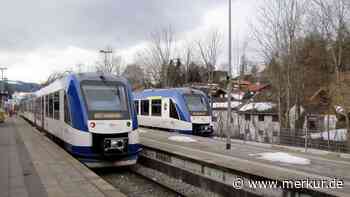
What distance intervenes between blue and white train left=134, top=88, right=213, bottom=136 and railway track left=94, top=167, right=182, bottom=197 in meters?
8.85

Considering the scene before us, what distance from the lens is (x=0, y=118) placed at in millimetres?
33875

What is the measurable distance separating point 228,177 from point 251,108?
28.1m


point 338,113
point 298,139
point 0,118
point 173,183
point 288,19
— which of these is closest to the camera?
point 173,183

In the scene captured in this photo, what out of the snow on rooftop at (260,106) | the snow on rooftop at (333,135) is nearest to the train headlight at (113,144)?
the snow on rooftop at (333,135)

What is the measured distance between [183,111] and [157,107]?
10.2 feet

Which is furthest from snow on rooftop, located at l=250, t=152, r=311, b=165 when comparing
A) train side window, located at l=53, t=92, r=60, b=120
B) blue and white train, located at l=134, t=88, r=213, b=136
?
blue and white train, located at l=134, t=88, r=213, b=136

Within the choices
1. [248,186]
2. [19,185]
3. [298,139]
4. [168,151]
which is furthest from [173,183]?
[298,139]

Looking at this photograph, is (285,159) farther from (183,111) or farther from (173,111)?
(173,111)

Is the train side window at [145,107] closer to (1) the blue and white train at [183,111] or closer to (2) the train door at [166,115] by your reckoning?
(1) the blue and white train at [183,111]

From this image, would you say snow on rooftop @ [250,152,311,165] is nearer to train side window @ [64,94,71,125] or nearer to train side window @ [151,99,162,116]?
train side window @ [64,94,71,125]

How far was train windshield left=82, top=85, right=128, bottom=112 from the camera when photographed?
11.7 metres

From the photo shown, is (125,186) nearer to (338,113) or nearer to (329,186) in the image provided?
(329,186)

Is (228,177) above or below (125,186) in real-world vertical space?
above

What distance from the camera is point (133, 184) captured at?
35.6ft
